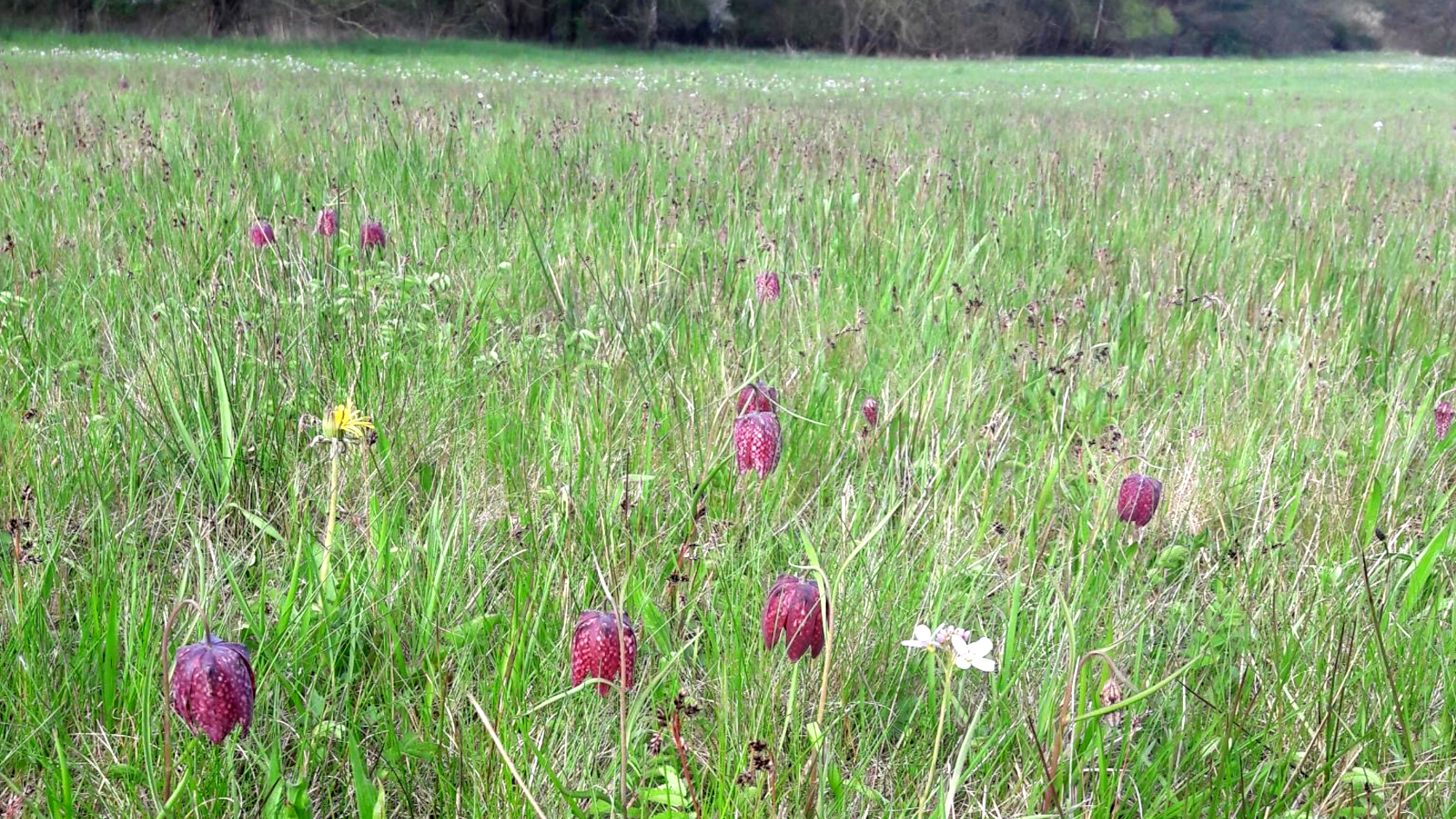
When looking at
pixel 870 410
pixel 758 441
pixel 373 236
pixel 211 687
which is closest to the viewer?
pixel 211 687

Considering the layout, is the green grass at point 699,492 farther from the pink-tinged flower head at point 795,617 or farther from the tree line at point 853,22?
the tree line at point 853,22

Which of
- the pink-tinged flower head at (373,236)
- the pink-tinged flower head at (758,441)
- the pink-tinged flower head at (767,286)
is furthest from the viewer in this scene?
the pink-tinged flower head at (373,236)

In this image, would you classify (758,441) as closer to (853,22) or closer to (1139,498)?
(1139,498)

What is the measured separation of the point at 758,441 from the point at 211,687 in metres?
0.69

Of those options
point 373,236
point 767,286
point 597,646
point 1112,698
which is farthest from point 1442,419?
point 373,236

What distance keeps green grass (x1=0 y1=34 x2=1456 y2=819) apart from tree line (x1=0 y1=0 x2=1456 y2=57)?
21307 mm

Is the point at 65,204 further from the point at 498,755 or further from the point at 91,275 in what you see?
the point at 498,755

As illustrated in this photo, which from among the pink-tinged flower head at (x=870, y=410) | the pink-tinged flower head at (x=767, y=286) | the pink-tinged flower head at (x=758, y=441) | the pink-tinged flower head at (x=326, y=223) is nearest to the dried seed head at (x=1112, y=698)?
the pink-tinged flower head at (x=758, y=441)

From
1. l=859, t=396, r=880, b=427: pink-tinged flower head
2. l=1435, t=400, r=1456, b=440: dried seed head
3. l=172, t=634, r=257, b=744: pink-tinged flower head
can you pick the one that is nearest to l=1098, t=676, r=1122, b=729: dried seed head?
l=859, t=396, r=880, b=427: pink-tinged flower head

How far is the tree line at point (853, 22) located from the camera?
23750 millimetres

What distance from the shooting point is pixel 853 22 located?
113 ft

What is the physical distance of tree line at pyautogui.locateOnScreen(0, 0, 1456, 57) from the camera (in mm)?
23750

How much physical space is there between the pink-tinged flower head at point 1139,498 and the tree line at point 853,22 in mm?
23073

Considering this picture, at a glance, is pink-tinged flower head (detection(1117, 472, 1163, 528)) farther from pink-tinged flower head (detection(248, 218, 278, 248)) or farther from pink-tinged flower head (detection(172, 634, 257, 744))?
pink-tinged flower head (detection(248, 218, 278, 248))
